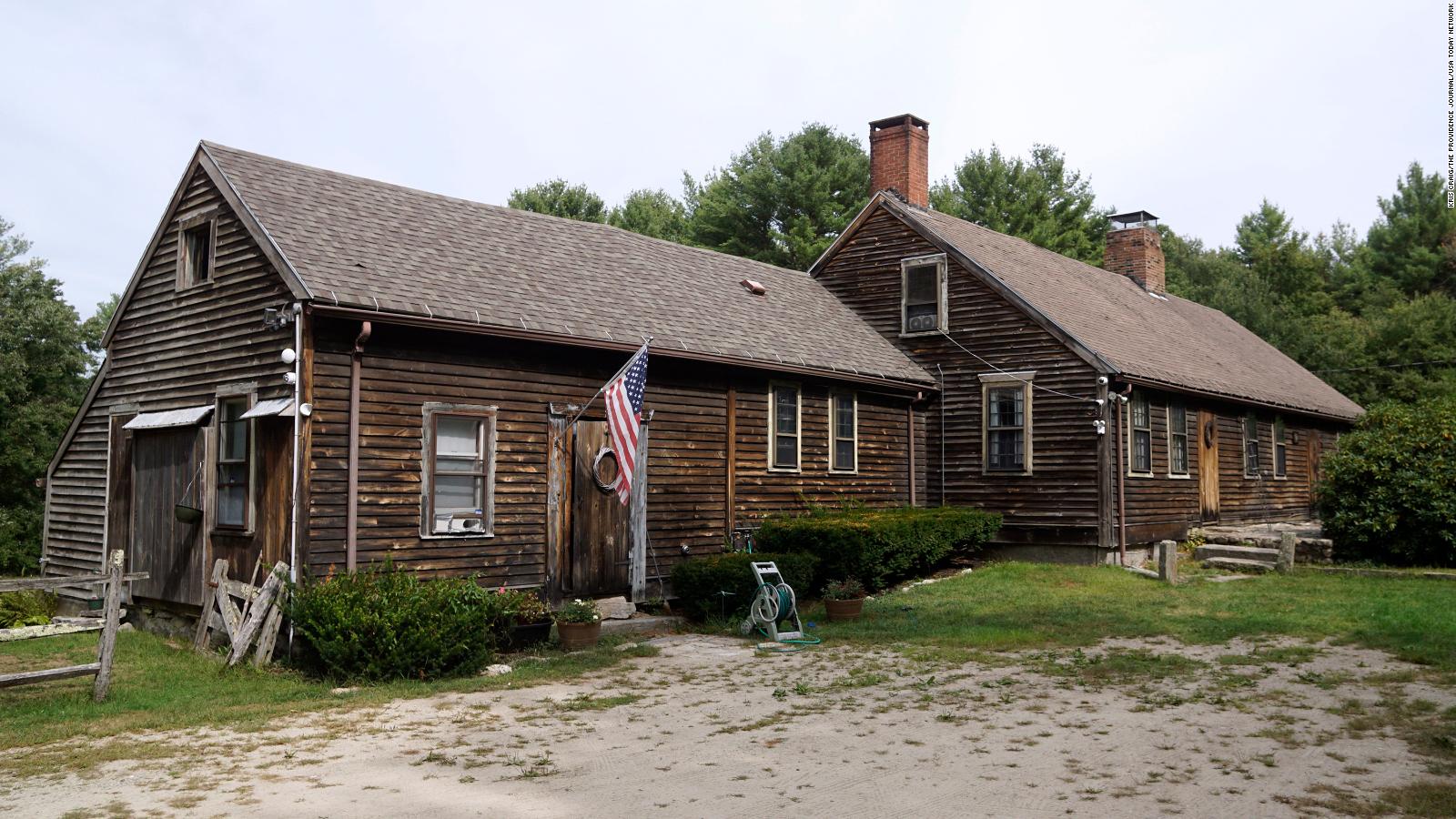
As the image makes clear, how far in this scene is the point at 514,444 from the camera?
15.0 m

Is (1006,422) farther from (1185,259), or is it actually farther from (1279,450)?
(1185,259)

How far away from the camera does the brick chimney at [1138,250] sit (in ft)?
108

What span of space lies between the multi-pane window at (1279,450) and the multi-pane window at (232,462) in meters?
25.1

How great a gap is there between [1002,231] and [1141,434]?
33161 mm

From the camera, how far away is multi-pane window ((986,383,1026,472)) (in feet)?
73.2

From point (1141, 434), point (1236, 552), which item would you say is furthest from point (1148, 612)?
point (1141, 434)

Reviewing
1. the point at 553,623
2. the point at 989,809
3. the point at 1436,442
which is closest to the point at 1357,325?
the point at 1436,442

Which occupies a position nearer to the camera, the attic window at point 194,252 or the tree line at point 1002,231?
the attic window at point 194,252

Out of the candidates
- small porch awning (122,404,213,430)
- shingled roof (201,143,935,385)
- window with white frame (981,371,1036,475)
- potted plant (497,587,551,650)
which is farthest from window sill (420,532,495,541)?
window with white frame (981,371,1036,475)

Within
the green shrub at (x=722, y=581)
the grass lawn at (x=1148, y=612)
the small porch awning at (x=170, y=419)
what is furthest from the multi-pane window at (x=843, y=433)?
the small porch awning at (x=170, y=419)

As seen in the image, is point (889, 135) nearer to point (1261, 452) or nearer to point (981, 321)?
point (981, 321)

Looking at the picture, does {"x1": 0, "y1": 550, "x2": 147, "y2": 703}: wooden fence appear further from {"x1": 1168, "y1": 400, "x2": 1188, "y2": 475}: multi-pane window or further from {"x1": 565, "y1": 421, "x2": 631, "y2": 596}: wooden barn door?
{"x1": 1168, "y1": 400, "x2": 1188, "y2": 475}: multi-pane window

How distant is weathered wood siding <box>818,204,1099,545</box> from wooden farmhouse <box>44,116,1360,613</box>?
57 millimetres

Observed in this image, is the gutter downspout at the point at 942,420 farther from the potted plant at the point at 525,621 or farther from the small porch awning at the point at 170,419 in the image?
the small porch awning at the point at 170,419
